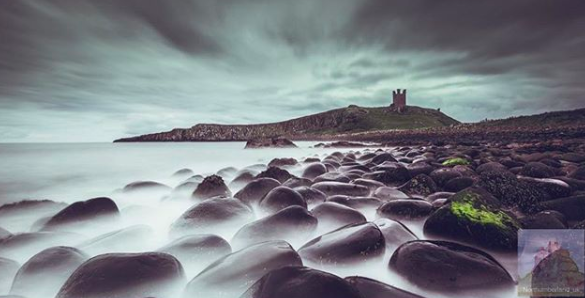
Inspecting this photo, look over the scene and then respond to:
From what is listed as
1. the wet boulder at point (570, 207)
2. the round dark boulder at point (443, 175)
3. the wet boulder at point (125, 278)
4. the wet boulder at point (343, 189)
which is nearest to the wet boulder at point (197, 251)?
the wet boulder at point (125, 278)

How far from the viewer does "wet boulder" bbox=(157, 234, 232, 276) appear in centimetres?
173

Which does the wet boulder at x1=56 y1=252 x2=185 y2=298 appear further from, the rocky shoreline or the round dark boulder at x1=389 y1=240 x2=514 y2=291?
the round dark boulder at x1=389 y1=240 x2=514 y2=291

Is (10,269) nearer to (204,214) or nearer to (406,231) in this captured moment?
(204,214)

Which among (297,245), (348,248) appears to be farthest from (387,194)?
(348,248)

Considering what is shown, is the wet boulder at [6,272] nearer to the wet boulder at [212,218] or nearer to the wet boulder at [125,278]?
the wet boulder at [125,278]

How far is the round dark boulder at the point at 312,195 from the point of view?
2.95 m

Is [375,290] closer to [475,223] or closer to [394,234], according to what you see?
[394,234]

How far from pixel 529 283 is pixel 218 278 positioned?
1.46 meters

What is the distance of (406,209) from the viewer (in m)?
2.41

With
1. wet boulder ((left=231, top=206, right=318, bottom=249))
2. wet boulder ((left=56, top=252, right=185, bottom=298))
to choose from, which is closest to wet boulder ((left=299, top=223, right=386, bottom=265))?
wet boulder ((left=231, top=206, right=318, bottom=249))

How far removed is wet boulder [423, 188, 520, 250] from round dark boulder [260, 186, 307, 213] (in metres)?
1.13

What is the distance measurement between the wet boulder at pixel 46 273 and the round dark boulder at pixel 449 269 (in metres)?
1.84

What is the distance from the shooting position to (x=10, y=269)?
171 cm

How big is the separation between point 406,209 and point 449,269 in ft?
3.42
